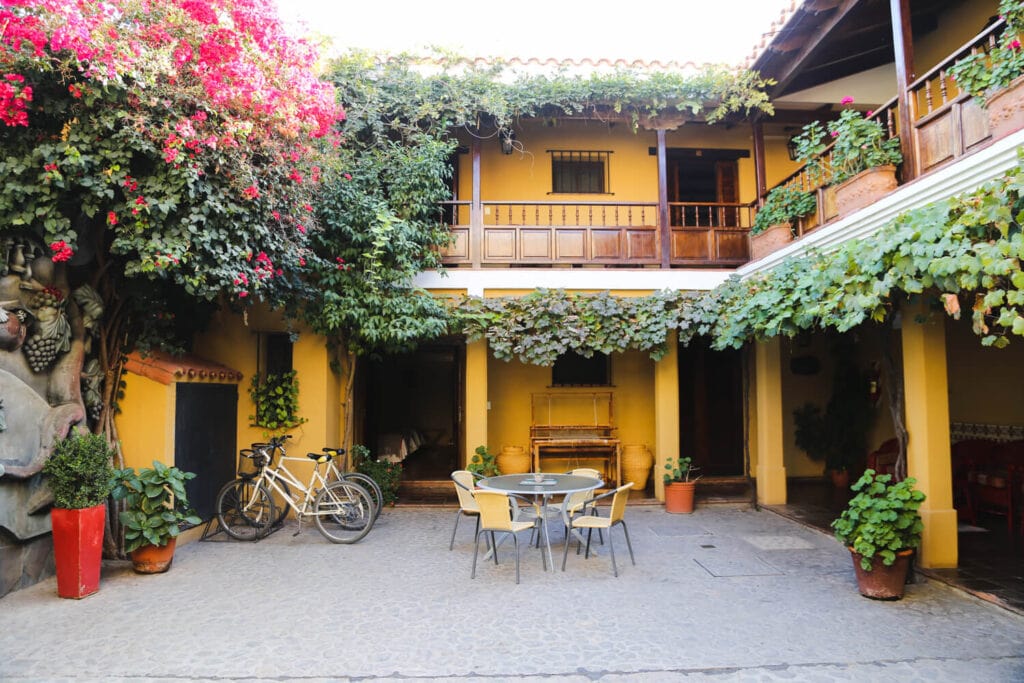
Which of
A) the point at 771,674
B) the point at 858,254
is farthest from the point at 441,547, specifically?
the point at 858,254

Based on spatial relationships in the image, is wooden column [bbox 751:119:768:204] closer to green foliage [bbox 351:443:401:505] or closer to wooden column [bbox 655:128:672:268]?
wooden column [bbox 655:128:672:268]

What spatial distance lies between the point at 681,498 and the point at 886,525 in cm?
373

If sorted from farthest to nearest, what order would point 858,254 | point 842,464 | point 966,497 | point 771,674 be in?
point 842,464 → point 966,497 → point 858,254 → point 771,674

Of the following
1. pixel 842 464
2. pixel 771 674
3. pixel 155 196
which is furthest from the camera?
pixel 842 464

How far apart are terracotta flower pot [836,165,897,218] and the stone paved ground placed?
358 cm

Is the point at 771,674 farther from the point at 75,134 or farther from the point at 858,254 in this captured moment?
the point at 75,134

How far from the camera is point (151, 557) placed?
557 centimetres

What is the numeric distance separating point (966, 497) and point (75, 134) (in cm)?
1022

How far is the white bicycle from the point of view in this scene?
684 centimetres

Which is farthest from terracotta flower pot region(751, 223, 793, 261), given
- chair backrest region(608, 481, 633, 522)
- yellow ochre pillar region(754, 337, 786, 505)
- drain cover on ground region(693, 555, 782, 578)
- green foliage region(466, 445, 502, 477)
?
green foliage region(466, 445, 502, 477)

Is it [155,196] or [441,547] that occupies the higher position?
[155,196]

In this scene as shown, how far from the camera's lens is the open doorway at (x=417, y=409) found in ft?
34.3

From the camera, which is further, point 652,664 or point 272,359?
point 272,359

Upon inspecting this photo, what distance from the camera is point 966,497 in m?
7.25
